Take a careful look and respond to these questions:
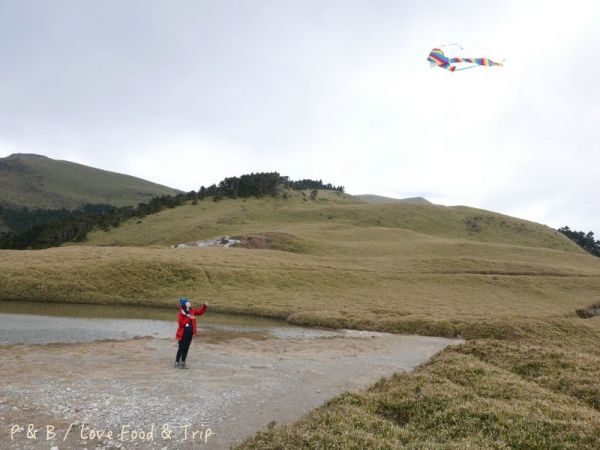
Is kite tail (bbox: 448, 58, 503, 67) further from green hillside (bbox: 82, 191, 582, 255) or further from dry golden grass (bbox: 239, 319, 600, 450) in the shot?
green hillside (bbox: 82, 191, 582, 255)

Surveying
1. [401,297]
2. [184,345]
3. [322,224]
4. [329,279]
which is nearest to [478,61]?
[184,345]

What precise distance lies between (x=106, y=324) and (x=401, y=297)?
113 ft

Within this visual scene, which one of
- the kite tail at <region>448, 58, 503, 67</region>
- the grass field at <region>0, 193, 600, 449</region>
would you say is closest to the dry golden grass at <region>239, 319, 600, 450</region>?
the grass field at <region>0, 193, 600, 449</region>

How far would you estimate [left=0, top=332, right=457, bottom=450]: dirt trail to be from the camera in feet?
45.2

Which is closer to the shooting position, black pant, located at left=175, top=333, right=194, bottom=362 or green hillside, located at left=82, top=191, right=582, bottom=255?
black pant, located at left=175, top=333, right=194, bottom=362

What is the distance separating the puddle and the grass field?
3472 mm

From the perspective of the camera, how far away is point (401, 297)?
181ft

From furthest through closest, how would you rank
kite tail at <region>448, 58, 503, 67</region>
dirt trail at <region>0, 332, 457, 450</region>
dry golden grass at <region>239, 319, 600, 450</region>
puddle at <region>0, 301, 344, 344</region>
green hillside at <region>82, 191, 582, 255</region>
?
green hillside at <region>82, 191, 582, 255</region>, puddle at <region>0, 301, 344, 344</region>, kite tail at <region>448, 58, 503, 67</region>, dirt trail at <region>0, 332, 457, 450</region>, dry golden grass at <region>239, 319, 600, 450</region>

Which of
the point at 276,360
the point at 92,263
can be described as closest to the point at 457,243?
the point at 92,263

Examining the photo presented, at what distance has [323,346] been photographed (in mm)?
30703

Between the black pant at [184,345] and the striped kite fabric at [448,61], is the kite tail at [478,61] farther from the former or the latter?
the black pant at [184,345]

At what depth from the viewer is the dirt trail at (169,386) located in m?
13.8

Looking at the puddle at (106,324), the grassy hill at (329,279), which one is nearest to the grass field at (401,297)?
the grassy hill at (329,279)

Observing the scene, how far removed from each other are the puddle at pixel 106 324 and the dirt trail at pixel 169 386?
3.53 meters
